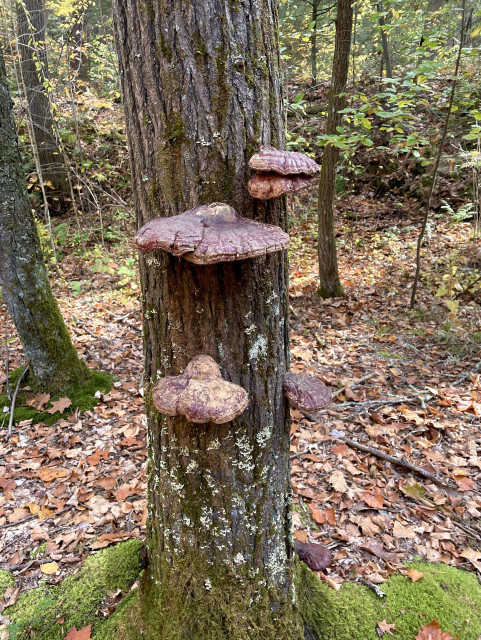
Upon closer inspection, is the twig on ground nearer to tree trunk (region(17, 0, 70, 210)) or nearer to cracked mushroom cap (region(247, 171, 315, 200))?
cracked mushroom cap (region(247, 171, 315, 200))

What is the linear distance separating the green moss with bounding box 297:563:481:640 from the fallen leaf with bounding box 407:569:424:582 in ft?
0.08

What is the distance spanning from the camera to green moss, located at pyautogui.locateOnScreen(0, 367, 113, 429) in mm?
4961

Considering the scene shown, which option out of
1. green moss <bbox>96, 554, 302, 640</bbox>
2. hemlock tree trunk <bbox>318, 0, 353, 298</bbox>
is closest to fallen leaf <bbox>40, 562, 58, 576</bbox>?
green moss <bbox>96, 554, 302, 640</bbox>

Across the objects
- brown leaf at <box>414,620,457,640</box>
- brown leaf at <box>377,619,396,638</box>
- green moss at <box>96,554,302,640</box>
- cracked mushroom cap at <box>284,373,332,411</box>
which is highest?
cracked mushroom cap at <box>284,373,332,411</box>

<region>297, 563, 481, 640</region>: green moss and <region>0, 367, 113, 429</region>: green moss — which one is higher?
<region>297, 563, 481, 640</region>: green moss

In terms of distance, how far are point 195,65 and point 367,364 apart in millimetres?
5189

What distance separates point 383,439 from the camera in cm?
430

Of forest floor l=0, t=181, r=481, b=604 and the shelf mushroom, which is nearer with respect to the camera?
the shelf mushroom

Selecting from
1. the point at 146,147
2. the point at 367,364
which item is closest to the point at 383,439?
the point at 367,364

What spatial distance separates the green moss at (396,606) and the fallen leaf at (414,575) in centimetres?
3

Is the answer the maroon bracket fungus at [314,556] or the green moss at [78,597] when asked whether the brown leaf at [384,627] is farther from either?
the green moss at [78,597]

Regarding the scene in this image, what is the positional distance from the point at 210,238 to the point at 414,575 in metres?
2.91

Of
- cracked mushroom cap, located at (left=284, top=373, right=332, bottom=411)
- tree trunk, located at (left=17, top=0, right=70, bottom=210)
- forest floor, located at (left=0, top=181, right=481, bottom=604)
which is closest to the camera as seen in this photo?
cracked mushroom cap, located at (left=284, top=373, right=332, bottom=411)

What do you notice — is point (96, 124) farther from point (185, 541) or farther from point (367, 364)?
point (185, 541)
